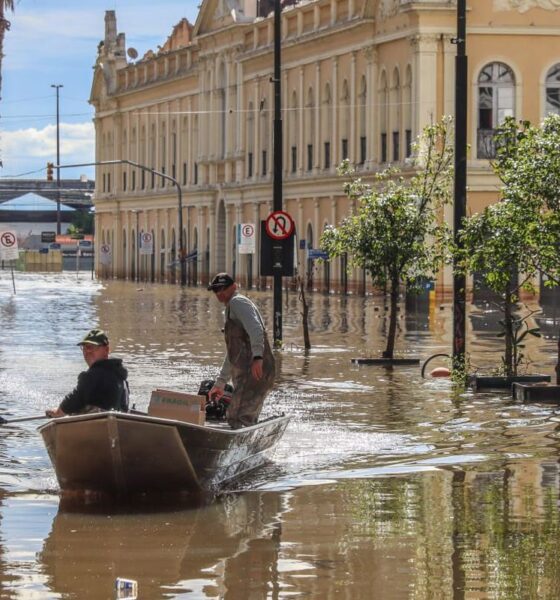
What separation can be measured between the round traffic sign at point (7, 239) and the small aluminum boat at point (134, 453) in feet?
212

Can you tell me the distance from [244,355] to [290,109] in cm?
7262

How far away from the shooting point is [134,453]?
14484 millimetres

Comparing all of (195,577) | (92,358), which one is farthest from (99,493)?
(195,577)

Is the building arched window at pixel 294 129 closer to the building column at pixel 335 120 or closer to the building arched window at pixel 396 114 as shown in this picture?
the building column at pixel 335 120

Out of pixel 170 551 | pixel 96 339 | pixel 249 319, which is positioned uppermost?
pixel 249 319

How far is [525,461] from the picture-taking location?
57.2ft

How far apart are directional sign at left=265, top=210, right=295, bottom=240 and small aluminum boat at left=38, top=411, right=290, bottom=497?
745 inches

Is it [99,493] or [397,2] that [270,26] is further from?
[99,493]

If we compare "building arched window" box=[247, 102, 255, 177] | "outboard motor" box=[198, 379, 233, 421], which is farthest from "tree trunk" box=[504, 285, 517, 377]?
"building arched window" box=[247, 102, 255, 177]

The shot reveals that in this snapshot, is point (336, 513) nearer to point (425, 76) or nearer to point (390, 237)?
point (390, 237)

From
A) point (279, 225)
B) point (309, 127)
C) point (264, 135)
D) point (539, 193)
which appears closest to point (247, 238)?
point (309, 127)

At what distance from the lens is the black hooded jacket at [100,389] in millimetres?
15164

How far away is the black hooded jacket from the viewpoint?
15164 millimetres

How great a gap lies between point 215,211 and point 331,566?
293 feet
